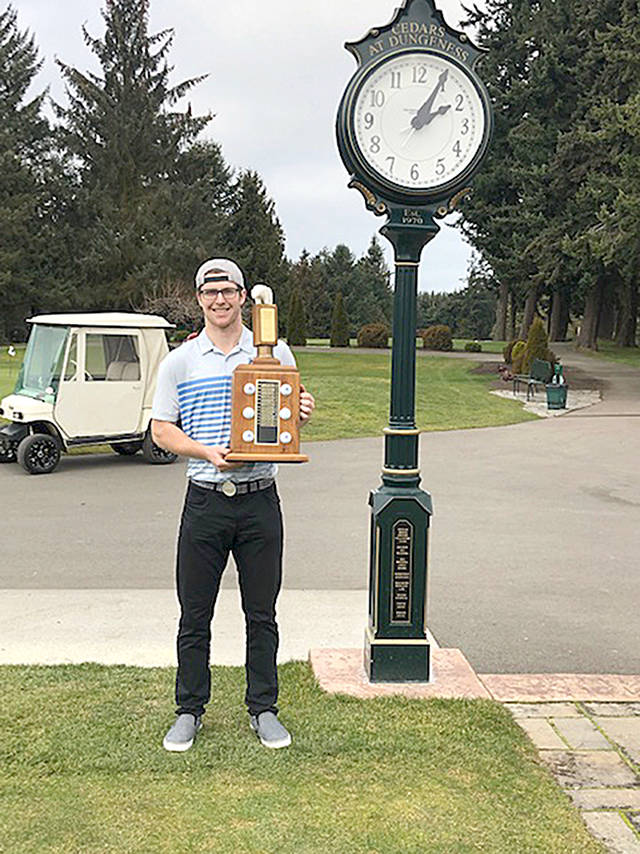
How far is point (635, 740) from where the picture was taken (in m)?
4.11

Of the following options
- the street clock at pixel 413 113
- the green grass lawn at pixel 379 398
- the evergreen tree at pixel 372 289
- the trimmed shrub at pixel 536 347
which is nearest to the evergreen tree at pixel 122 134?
the green grass lawn at pixel 379 398

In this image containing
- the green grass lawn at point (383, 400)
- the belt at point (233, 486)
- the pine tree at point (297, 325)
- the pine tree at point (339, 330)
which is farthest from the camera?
the pine tree at point (297, 325)

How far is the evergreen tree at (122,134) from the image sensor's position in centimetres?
4928

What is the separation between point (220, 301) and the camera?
383 centimetres

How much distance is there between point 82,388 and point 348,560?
569 centimetres

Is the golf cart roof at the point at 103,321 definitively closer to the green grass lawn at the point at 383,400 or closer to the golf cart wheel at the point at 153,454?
the golf cart wheel at the point at 153,454

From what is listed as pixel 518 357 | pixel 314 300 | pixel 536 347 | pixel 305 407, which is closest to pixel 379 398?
Result: pixel 536 347

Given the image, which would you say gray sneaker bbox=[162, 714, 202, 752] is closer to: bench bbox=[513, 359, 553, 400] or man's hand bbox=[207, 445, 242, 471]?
man's hand bbox=[207, 445, 242, 471]

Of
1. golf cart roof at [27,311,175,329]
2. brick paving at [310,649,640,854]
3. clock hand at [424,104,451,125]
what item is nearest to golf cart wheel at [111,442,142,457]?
golf cart roof at [27,311,175,329]

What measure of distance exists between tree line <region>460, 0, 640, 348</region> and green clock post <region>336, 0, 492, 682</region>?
76.7ft

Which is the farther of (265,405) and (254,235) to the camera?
(254,235)

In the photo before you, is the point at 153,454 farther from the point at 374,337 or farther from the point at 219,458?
the point at 374,337

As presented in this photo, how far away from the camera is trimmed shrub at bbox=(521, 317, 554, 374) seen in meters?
28.2

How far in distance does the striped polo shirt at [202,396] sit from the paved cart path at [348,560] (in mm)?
1801
